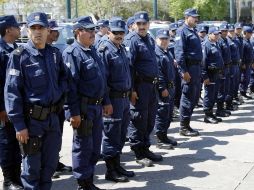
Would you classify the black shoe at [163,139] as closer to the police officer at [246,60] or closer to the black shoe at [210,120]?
the black shoe at [210,120]

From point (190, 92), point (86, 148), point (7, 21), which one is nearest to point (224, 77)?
point (190, 92)

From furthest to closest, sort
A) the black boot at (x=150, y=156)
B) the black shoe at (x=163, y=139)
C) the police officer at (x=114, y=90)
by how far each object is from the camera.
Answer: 1. the black shoe at (x=163, y=139)
2. the black boot at (x=150, y=156)
3. the police officer at (x=114, y=90)

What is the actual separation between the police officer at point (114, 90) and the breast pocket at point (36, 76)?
1.39 m

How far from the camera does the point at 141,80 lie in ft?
21.5

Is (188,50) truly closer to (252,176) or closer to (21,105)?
(252,176)

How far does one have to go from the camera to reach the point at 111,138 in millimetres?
5809

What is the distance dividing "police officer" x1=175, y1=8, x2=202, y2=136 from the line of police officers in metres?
0.02

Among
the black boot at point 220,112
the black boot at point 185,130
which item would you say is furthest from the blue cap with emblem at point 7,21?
the black boot at point 220,112

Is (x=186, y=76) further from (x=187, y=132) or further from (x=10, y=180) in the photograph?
(x=10, y=180)

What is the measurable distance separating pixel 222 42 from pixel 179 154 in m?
3.91

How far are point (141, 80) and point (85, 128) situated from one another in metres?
1.73

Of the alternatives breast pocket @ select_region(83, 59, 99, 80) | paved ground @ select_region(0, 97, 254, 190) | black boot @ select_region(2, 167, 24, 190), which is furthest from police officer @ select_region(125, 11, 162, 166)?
black boot @ select_region(2, 167, 24, 190)

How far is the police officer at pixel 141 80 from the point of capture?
650cm

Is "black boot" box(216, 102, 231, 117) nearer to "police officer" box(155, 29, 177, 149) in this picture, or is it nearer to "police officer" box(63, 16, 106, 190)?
"police officer" box(155, 29, 177, 149)
